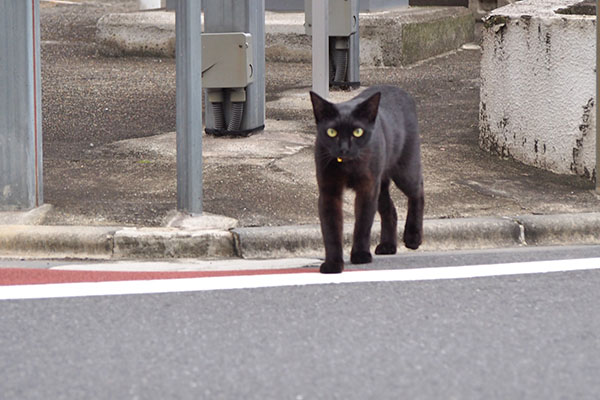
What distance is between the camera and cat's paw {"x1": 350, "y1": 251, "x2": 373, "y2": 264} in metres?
5.79

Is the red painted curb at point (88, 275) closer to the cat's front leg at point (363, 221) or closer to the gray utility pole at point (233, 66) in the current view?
the cat's front leg at point (363, 221)

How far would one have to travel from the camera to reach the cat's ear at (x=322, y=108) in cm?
538

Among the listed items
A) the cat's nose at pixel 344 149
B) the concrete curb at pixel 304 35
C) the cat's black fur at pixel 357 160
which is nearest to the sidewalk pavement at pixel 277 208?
the cat's black fur at pixel 357 160

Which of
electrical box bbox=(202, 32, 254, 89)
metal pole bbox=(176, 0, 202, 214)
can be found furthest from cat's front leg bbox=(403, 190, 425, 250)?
electrical box bbox=(202, 32, 254, 89)

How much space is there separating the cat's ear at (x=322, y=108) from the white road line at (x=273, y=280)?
29.4 inches

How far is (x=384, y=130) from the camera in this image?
5.82m

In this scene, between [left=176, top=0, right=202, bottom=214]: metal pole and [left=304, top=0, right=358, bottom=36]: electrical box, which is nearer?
[left=176, top=0, right=202, bottom=214]: metal pole

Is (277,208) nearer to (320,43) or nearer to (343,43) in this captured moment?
(320,43)

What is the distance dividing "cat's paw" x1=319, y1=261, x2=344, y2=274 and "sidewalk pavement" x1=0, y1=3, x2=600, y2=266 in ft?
2.09

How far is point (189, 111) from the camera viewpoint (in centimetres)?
657

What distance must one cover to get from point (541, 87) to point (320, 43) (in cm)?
204

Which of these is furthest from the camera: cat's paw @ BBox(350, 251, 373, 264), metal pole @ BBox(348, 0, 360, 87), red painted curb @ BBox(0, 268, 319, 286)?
metal pole @ BBox(348, 0, 360, 87)

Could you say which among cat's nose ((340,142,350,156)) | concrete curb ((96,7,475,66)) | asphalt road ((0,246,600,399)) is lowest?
asphalt road ((0,246,600,399))

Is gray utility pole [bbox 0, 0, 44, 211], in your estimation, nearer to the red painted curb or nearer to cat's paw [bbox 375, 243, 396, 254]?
the red painted curb
